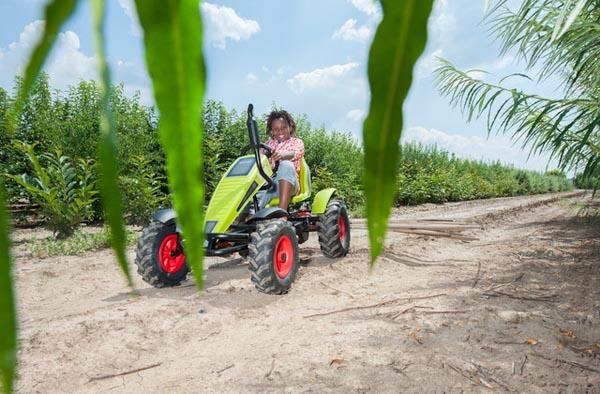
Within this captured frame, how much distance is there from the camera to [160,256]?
2736 millimetres

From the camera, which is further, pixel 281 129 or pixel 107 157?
pixel 281 129

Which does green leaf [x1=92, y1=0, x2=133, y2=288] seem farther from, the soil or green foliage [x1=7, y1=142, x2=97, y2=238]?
green foliage [x1=7, y1=142, x2=97, y2=238]

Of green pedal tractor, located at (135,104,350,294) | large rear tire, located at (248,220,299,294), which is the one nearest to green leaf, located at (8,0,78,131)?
green pedal tractor, located at (135,104,350,294)

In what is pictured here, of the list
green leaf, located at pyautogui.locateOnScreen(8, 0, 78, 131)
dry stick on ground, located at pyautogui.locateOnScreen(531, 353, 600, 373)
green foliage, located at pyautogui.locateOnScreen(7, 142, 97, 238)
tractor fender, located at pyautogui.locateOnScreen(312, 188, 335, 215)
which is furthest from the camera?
green foliage, located at pyautogui.locateOnScreen(7, 142, 97, 238)

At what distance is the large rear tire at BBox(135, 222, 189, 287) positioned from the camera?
2.66 metres

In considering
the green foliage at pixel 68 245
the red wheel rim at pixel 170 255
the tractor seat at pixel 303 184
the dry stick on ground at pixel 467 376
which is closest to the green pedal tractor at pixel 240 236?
the red wheel rim at pixel 170 255

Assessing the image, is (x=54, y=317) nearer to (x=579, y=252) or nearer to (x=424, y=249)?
(x=424, y=249)

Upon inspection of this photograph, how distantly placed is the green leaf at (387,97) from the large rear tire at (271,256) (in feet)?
7.95

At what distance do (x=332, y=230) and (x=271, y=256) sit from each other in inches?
41.0

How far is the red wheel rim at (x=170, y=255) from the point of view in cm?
275

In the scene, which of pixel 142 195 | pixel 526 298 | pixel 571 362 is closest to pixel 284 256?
pixel 526 298

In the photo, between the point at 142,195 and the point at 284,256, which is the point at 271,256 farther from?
the point at 142,195

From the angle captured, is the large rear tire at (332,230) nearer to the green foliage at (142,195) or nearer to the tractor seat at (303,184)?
the tractor seat at (303,184)

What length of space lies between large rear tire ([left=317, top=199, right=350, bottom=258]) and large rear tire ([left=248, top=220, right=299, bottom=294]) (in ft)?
2.31
